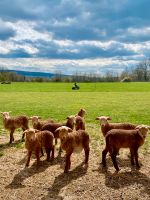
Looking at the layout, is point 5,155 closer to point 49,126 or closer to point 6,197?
point 49,126

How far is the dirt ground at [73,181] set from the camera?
873cm

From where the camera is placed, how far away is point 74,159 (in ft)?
38.9

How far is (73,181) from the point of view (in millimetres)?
9625

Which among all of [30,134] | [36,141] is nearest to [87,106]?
[36,141]

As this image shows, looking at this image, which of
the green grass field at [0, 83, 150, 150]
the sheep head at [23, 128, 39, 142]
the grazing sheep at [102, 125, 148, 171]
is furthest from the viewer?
the green grass field at [0, 83, 150, 150]

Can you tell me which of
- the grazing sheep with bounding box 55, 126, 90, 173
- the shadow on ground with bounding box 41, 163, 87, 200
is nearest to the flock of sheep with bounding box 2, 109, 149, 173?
the grazing sheep with bounding box 55, 126, 90, 173

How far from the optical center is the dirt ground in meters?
8.73

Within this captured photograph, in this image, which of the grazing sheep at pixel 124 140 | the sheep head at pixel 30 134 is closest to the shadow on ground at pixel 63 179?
the grazing sheep at pixel 124 140

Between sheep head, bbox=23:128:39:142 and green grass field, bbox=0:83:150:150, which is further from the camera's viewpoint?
green grass field, bbox=0:83:150:150

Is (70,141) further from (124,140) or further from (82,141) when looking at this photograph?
(124,140)

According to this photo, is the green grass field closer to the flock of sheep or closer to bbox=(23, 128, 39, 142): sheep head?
the flock of sheep

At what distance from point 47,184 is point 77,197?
1.25 metres

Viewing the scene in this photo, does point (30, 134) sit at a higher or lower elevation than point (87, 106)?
higher

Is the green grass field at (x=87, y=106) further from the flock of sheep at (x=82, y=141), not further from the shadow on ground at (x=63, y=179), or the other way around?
the shadow on ground at (x=63, y=179)
